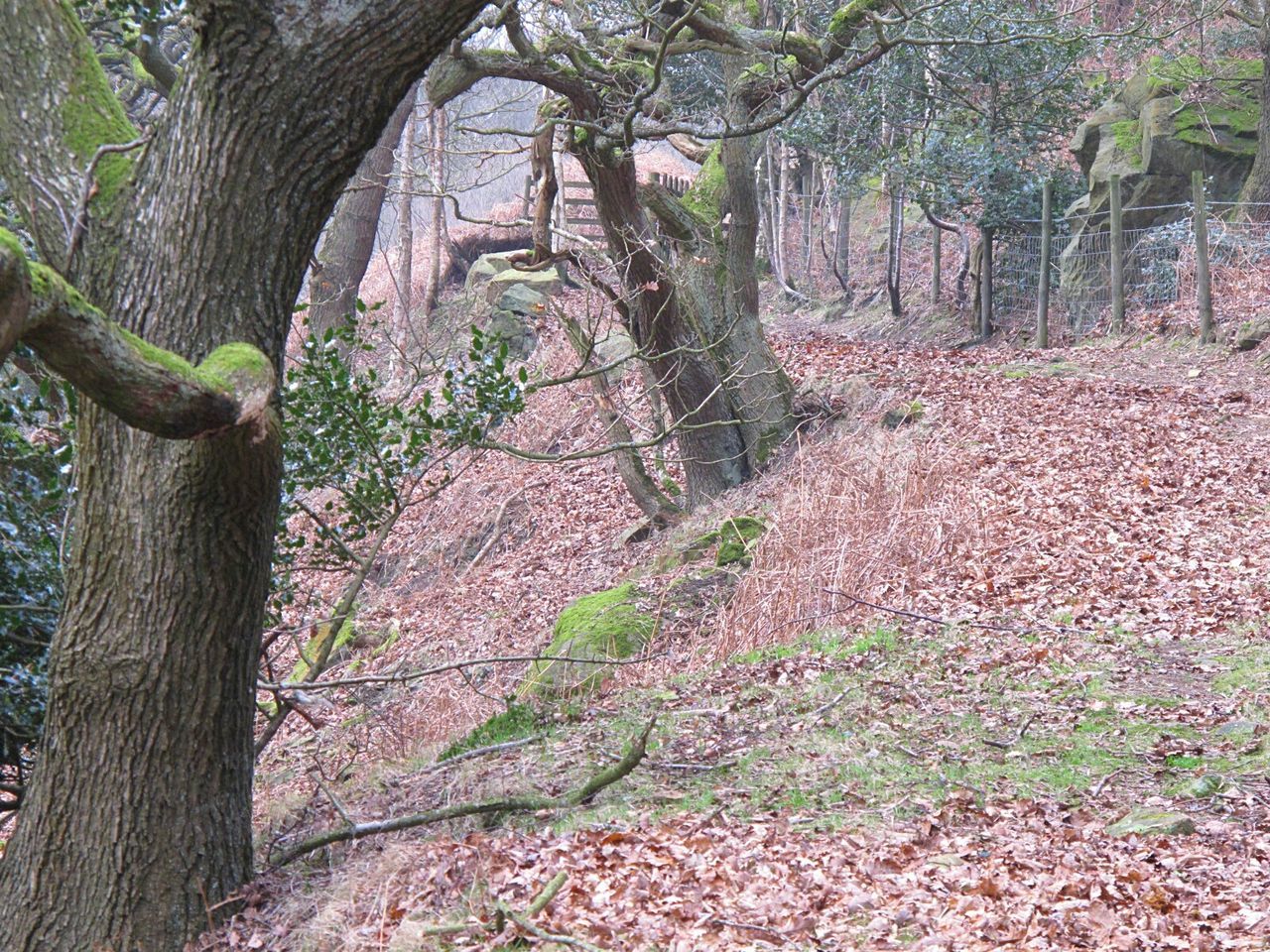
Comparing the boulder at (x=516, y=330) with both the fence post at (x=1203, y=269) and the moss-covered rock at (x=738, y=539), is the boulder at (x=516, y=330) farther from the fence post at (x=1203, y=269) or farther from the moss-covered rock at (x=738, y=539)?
the fence post at (x=1203, y=269)

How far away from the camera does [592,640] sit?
9.22 m

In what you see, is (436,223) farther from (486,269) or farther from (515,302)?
(515,302)

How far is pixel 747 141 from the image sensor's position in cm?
1329

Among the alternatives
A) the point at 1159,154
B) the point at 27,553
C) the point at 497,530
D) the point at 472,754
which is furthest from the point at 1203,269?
the point at 27,553

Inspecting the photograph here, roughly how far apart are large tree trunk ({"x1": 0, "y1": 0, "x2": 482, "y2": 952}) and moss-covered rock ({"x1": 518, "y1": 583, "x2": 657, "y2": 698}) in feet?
12.8

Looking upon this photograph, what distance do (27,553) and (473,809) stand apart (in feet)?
8.57

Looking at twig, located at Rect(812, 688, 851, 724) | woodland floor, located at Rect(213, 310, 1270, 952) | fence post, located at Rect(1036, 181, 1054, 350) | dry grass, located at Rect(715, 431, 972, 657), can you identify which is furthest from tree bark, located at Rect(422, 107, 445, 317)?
twig, located at Rect(812, 688, 851, 724)

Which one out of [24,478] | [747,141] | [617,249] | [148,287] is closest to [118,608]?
[148,287]

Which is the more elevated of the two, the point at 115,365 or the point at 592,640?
the point at 115,365

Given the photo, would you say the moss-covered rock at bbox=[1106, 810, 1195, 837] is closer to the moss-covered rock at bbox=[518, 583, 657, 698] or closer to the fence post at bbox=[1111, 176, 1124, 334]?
the moss-covered rock at bbox=[518, 583, 657, 698]

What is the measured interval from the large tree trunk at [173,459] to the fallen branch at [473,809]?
69cm

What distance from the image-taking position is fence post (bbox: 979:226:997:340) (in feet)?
62.6

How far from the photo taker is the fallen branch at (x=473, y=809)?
5527mm

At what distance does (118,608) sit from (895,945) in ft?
10.3
